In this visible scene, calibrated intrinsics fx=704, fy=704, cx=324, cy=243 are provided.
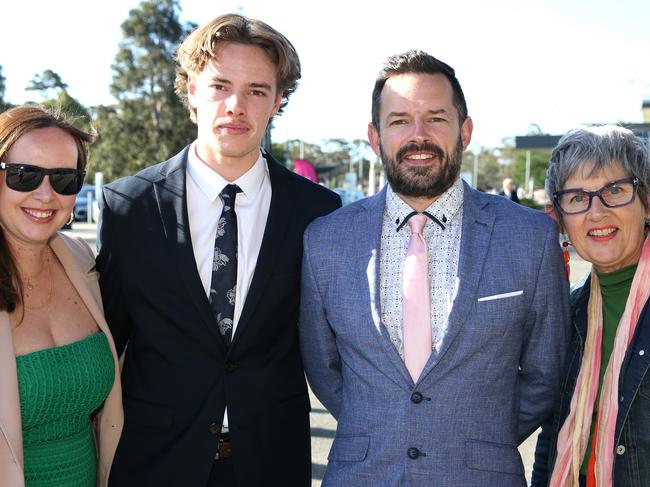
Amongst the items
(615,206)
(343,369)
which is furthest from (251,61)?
(615,206)

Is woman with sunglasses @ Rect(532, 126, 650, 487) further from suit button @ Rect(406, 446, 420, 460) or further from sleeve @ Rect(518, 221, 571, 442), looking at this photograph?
suit button @ Rect(406, 446, 420, 460)

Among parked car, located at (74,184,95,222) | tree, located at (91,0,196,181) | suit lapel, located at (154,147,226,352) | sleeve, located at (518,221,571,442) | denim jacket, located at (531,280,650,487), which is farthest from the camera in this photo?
tree, located at (91,0,196,181)

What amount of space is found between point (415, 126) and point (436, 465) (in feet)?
4.11

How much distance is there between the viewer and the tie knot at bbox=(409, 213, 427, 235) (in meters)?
2.66

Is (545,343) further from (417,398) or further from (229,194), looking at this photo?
(229,194)

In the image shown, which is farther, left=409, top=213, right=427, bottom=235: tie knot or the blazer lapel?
left=409, top=213, right=427, bottom=235: tie knot

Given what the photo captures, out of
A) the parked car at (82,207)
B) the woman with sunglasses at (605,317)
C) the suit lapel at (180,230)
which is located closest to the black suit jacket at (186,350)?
the suit lapel at (180,230)

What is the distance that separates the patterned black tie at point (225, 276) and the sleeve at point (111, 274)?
40 cm

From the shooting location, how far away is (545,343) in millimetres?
2662

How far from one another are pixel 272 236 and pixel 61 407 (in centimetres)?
104

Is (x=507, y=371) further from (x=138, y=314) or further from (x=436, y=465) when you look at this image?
(x=138, y=314)

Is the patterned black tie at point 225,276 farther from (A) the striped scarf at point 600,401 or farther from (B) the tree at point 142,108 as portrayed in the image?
(B) the tree at point 142,108

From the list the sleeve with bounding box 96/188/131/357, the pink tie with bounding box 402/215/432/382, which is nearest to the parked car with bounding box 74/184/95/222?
the sleeve with bounding box 96/188/131/357

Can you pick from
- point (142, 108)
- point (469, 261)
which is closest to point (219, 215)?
point (469, 261)
